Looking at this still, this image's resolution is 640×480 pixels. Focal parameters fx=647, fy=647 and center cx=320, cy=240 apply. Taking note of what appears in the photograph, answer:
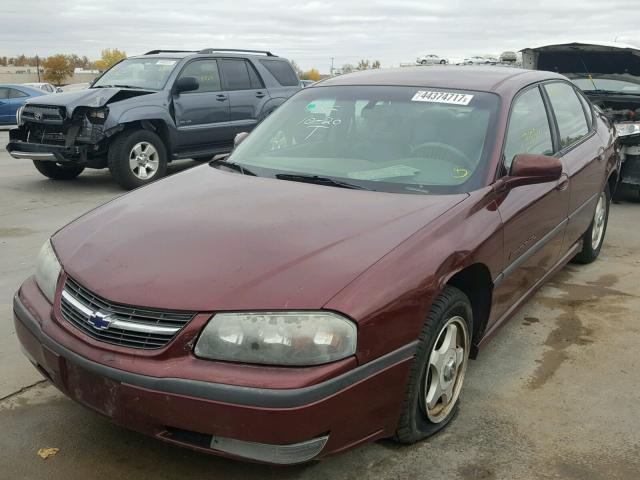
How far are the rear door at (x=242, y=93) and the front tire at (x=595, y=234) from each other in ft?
19.1

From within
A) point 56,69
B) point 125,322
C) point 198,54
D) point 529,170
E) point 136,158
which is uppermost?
point 198,54

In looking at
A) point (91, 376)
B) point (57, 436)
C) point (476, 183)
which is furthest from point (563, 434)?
point (57, 436)

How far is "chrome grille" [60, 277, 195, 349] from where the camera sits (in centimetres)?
224

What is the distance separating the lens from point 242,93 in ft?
A: 33.0

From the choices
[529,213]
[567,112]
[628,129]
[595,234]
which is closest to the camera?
[529,213]

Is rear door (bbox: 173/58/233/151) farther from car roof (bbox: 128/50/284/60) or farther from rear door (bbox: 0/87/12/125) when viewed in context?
rear door (bbox: 0/87/12/125)

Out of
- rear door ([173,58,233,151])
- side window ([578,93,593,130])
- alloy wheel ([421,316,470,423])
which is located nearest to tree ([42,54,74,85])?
rear door ([173,58,233,151])

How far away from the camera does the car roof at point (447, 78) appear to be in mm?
3720

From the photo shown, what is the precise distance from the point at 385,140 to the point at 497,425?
5.13 feet

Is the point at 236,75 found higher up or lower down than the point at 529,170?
higher up

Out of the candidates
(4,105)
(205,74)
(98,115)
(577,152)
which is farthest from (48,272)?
(4,105)

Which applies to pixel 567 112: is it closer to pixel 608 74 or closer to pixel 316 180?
pixel 316 180

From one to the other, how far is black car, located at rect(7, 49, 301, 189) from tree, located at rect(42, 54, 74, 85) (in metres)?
77.4

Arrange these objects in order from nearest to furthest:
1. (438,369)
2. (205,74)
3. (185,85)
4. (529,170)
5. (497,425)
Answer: (438,369), (497,425), (529,170), (185,85), (205,74)
